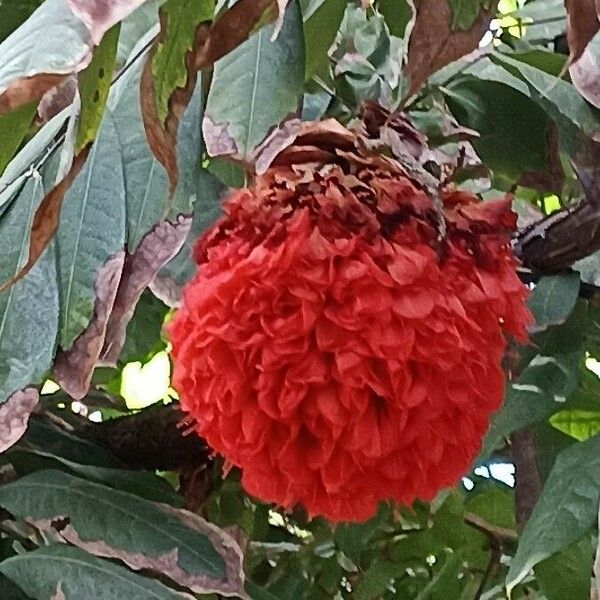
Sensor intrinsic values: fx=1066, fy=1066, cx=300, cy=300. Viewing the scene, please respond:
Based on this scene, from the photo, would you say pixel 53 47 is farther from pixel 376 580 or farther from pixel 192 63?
pixel 376 580

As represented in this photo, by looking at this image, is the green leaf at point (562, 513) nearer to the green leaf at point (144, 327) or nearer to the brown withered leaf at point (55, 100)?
the brown withered leaf at point (55, 100)

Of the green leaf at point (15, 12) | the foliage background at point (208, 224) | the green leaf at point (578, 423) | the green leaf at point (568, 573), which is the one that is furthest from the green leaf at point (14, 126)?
the green leaf at point (578, 423)

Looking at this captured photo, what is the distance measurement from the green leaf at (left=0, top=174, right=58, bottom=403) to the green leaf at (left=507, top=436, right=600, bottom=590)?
20 centimetres

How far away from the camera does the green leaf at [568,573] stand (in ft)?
1.68

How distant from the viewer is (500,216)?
15.9 inches

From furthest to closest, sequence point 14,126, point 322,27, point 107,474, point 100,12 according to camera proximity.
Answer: point 107,474 < point 322,27 < point 14,126 < point 100,12

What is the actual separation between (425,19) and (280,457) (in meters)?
0.17

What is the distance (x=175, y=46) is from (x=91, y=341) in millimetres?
125

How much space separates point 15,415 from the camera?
420mm

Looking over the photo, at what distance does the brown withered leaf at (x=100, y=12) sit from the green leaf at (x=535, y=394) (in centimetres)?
29

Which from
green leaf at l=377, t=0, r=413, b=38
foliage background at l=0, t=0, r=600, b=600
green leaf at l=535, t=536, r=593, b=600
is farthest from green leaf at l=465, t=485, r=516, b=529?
green leaf at l=377, t=0, r=413, b=38

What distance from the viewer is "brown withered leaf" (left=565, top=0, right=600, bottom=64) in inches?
12.8

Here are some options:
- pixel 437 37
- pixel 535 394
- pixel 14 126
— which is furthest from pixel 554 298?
pixel 14 126

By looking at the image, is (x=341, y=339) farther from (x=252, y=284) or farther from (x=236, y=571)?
(x=236, y=571)
